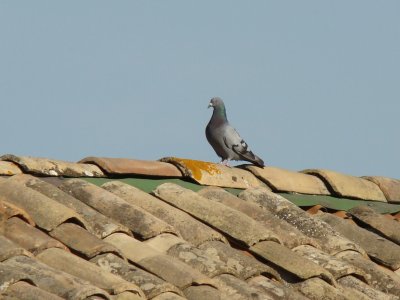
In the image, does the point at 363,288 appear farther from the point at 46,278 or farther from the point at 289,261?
the point at 46,278

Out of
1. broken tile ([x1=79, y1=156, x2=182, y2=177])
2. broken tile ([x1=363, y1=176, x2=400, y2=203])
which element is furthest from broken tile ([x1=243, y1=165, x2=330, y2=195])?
broken tile ([x1=79, y1=156, x2=182, y2=177])

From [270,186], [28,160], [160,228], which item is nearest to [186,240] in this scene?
[160,228]

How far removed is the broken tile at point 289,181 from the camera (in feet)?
24.4

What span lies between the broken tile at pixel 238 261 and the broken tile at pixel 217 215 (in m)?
0.21

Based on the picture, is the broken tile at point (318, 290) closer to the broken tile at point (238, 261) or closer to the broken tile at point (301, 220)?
the broken tile at point (238, 261)

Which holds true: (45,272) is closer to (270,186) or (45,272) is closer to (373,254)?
(373,254)

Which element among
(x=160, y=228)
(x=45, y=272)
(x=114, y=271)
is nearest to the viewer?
(x=45, y=272)

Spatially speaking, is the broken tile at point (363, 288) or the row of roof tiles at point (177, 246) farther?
the broken tile at point (363, 288)

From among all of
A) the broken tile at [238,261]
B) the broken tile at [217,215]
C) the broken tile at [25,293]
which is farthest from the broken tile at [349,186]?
the broken tile at [25,293]

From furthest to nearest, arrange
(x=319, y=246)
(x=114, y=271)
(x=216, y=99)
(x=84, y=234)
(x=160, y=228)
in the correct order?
(x=216, y=99) < (x=319, y=246) < (x=160, y=228) < (x=84, y=234) < (x=114, y=271)

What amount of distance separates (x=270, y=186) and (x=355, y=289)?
192 cm

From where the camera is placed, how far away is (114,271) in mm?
4824

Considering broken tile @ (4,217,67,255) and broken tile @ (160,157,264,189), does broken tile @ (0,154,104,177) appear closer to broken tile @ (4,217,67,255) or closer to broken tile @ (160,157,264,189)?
broken tile @ (160,157,264,189)

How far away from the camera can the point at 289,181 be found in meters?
7.54
